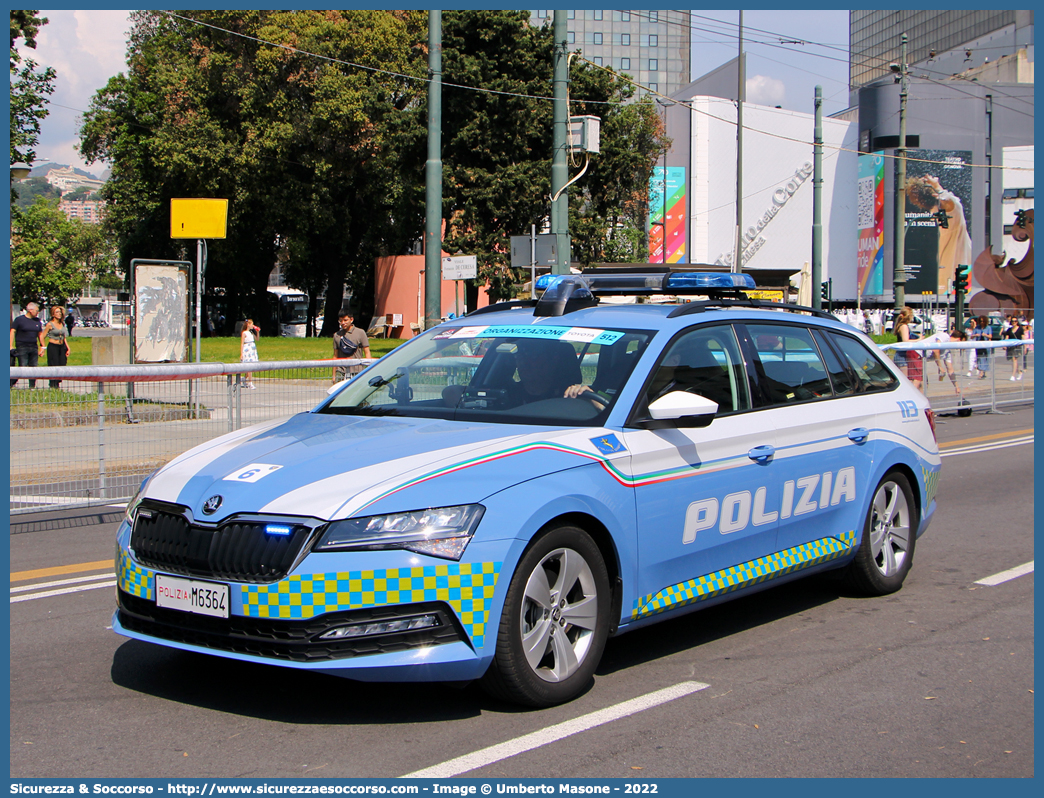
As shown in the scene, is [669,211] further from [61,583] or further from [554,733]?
[554,733]

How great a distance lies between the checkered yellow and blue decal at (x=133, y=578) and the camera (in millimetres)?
4297

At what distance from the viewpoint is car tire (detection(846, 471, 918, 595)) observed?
20.8 ft

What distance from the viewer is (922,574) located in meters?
7.14

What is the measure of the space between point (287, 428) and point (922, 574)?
14.6ft

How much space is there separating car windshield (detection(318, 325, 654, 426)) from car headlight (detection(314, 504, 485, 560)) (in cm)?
94

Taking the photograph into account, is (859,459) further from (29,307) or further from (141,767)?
(29,307)

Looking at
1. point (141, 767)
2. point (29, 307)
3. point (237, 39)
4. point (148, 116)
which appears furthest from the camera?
point (148, 116)

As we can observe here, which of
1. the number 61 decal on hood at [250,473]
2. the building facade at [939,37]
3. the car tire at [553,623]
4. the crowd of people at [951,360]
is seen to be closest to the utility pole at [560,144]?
the crowd of people at [951,360]

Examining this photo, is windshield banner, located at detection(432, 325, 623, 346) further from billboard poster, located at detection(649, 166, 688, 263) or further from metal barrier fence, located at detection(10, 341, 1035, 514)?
billboard poster, located at detection(649, 166, 688, 263)

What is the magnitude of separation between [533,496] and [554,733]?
92 centimetres

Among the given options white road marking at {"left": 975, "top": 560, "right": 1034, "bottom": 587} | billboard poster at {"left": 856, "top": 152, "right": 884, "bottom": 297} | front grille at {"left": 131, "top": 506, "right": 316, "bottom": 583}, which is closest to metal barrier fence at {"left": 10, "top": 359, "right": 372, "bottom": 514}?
front grille at {"left": 131, "top": 506, "right": 316, "bottom": 583}

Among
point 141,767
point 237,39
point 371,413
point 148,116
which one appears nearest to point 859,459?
point 371,413

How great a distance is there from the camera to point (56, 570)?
714 cm

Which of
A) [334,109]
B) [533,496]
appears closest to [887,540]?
[533,496]
